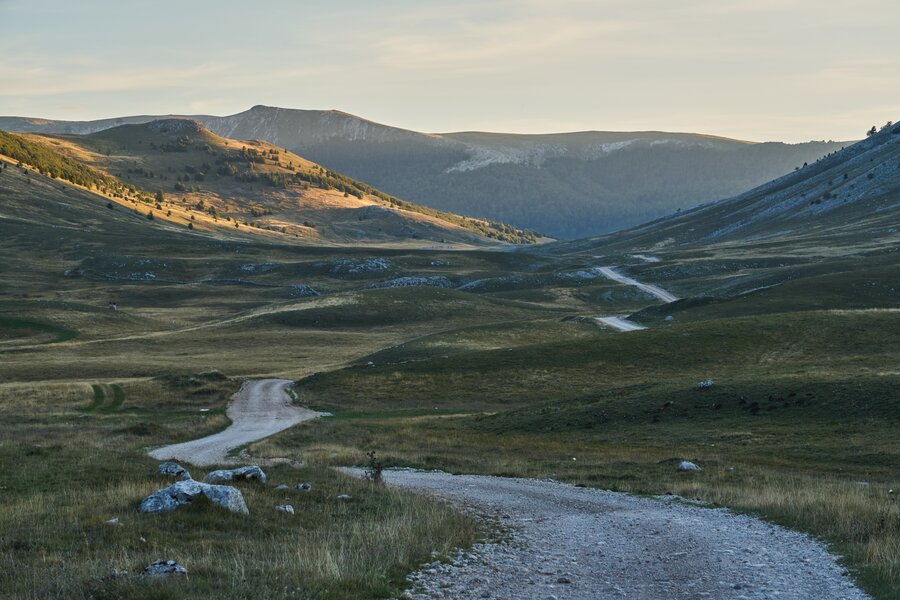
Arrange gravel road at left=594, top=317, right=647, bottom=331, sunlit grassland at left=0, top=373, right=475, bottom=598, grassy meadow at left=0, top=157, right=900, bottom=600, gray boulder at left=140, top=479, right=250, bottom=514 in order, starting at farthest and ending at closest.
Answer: gravel road at left=594, top=317, right=647, bottom=331
gray boulder at left=140, top=479, right=250, bottom=514
grassy meadow at left=0, top=157, right=900, bottom=600
sunlit grassland at left=0, top=373, right=475, bottom=598

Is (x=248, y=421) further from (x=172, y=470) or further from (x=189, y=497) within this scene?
(x=189, y=497)

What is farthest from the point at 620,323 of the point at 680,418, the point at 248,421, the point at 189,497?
the point at 189,497

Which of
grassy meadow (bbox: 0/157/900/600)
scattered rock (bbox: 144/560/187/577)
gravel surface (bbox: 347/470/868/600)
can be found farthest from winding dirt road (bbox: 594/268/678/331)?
scattered rock (bbox: 144/560/187/577)

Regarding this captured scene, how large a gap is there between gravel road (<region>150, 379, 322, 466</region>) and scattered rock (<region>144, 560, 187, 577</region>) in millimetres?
24567

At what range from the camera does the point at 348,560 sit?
16703 mm

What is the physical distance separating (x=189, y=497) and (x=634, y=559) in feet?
36.3

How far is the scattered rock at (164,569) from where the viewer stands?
14727mm

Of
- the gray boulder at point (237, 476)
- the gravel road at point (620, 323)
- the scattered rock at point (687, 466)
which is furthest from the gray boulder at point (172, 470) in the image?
the gravel road at point (620, 323)

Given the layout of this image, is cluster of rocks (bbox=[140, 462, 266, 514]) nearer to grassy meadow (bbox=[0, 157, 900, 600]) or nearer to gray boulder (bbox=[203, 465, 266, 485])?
grassy meadow (bbox=[0, 157, 900, 600])

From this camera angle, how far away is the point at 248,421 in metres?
63.8

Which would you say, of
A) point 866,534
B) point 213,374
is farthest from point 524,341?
point 866,534

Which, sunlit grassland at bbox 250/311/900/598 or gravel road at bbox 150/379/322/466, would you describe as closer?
sunlit grassland at bbox 250/311/900/598

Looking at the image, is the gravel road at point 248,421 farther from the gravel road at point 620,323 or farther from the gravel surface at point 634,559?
the gravel road at point 620,323

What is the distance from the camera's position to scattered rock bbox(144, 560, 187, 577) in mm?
14727
